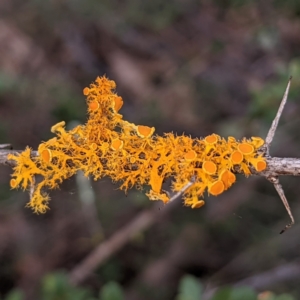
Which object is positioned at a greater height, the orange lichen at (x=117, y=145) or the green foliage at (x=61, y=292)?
the green foliage at (x=61, y=292)

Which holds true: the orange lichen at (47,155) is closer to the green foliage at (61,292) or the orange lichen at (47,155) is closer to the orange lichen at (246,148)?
the orange lichen at (246,148)

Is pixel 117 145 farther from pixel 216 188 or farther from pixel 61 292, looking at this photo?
pixel 61 292

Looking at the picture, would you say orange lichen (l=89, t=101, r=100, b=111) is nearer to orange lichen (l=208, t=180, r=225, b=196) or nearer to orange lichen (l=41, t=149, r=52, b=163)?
orange lichen (l=41, t=149, r=52, b=163)

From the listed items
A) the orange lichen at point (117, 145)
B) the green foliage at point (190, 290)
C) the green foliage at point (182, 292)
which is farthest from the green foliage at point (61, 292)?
the orange lichen at point (117, 145)

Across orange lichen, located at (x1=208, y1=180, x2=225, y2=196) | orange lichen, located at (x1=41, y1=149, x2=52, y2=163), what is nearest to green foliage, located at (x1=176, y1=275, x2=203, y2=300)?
orange lichen, located at (x1=208, y1=180, x2=225, y2=196)

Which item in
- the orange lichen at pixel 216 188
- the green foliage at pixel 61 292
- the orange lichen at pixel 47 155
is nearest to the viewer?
the orange lichen at pixel 216 188

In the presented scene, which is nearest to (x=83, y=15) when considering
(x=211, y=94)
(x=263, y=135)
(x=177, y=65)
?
(x=177, y=65)
